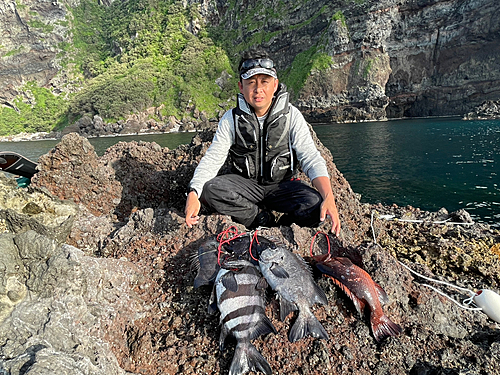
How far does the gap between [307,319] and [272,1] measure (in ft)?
370

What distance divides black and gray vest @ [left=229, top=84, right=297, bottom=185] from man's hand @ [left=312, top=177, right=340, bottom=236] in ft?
2.07

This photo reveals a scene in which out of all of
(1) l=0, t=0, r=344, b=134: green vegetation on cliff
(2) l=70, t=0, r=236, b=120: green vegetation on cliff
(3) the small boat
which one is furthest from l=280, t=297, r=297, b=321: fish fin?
(2) l=70, t=0, r=236, b=120: green vegetation on cliff

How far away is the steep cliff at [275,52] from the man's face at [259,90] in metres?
65.7

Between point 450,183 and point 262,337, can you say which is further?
point 450,183

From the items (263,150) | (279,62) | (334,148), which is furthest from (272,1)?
(263,150)

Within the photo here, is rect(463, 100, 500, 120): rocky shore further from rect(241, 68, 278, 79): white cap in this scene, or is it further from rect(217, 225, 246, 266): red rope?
rect(217, 225, 246, 266): red rope

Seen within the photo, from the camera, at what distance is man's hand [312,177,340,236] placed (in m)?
2.85

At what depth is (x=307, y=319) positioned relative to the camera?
225 cm

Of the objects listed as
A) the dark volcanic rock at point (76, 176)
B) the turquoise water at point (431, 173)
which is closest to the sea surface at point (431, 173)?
the turquoise water at point (431, 173)

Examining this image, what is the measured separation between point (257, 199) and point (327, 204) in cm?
118

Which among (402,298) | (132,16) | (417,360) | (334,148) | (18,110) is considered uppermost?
(132,16)

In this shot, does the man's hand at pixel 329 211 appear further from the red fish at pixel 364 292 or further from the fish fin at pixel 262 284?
the fish fin at pixel 262 284

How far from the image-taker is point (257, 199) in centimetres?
389

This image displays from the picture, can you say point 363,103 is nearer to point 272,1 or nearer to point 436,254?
Answer: point 272,1
